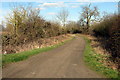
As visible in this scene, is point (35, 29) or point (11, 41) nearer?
point (11, 41)

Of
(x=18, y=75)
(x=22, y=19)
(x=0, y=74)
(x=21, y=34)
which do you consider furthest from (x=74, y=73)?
(x=22, y=19)

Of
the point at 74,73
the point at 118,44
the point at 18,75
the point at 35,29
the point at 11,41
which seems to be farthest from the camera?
the point at 35,29

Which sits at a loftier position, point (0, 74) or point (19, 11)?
point (19, 11)

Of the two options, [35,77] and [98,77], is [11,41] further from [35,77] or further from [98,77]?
[98,77]

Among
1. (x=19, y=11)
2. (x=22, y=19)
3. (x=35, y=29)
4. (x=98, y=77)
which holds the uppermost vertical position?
(x=19, y=11)

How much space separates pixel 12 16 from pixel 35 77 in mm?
15738

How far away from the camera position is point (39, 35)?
60.9ft

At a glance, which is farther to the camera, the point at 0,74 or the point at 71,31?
the point at 71,31

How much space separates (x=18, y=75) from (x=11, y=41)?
30.0ft

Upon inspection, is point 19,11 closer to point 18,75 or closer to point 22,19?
point 22,19

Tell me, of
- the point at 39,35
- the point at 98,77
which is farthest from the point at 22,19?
the point at 98,77

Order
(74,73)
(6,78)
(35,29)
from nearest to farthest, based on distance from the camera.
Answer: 1. (6,78)
2. (74,73)
3. (35,29)

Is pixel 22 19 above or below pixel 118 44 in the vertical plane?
above

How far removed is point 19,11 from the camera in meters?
18.9
